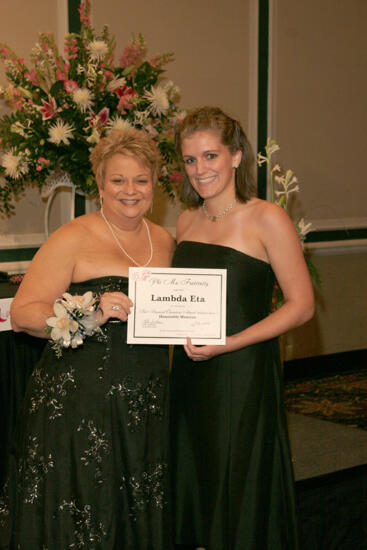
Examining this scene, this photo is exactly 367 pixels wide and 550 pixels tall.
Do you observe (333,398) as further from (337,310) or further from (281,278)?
(281,278)

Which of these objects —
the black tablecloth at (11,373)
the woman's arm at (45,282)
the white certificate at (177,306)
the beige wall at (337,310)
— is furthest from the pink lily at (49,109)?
the beige wall at (337,310)

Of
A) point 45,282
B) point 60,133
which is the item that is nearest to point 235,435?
point 45,282

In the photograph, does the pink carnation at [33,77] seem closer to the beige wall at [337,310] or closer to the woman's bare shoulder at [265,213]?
the woman's bare shoulder at [265,213]

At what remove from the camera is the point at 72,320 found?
229 centimetres

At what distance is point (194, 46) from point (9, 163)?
266 centimetres

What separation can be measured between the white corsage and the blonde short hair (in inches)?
20.4

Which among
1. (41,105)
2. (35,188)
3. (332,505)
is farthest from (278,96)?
(332,505)

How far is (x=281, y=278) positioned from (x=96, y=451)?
904 millimetres

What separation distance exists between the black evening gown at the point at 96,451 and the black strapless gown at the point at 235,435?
14cm

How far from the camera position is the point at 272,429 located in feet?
8.81

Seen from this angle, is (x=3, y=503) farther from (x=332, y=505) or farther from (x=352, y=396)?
(x=352, y=396)

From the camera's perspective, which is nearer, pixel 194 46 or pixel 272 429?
pixel 272 429

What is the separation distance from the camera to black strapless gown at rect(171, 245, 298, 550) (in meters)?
2.62

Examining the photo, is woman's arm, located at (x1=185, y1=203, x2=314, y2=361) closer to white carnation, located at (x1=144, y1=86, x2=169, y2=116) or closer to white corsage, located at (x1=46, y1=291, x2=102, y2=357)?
white corsage, located at (x1=46, y1=291, x2=102, y2=357)
